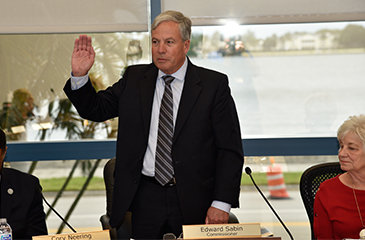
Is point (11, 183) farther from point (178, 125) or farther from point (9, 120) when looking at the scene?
point (9, 120)

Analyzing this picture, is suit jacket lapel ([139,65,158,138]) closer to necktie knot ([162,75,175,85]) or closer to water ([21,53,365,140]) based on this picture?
necktie knot ([162,75,175,85])

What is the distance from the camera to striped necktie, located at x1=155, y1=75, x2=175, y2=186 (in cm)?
191

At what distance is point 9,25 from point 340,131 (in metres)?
2.73

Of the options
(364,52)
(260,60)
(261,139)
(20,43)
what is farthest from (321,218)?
(20,43)

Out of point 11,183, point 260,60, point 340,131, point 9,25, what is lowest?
point 11,183

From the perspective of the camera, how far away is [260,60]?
141 inches

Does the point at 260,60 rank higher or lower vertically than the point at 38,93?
higher

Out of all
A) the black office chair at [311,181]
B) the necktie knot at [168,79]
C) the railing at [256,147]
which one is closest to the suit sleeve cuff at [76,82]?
the necktie knot at [168,79]

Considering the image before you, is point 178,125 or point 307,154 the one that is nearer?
point 178,125

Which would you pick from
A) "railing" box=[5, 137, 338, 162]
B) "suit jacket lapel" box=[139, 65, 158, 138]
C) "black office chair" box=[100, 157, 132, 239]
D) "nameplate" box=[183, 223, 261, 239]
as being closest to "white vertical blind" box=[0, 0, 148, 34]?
"railing" box=[5, 137, 338, 162]

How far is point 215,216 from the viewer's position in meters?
1.89

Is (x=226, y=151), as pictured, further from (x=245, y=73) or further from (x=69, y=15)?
(x=69, y=15)

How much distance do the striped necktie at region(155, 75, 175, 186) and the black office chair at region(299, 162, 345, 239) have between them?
29.6 inches

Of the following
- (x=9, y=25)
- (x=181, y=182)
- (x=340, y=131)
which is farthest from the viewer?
(x=9, y=25)
